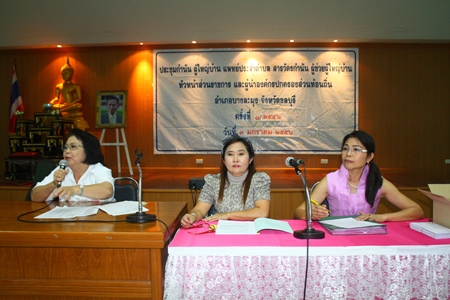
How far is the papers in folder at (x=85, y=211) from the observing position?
1.68m

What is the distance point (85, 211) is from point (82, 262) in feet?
1.23

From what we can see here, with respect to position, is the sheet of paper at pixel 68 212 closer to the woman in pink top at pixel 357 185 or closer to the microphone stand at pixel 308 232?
the microphone stand at pixel 308 232

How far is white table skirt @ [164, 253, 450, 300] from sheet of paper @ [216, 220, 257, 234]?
0.66ft

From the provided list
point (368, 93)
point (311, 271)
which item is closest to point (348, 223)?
point (311, 271)

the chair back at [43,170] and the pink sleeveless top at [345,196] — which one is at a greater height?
the chair back at [43,170]

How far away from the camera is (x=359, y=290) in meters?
1.30

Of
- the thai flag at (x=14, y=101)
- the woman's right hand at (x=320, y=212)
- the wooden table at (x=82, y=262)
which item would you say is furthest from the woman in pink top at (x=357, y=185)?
the thai flag at (x=14, y=101)

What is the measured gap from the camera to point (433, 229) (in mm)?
1485

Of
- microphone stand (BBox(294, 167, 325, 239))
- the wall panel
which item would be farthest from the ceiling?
microphone stand (BBox(294, 167, 325, 239))

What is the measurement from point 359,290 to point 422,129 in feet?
15.4

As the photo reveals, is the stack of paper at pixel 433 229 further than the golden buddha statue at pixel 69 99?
No

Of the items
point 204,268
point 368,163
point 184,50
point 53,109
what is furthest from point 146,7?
point 204,268

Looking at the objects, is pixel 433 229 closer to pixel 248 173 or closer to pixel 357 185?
pixel 357 185

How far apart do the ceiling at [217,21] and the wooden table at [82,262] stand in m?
3.87
